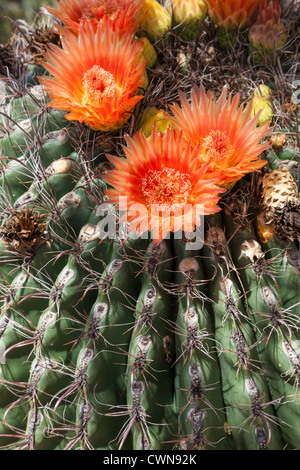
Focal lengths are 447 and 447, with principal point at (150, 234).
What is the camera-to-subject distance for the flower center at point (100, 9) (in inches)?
34.0

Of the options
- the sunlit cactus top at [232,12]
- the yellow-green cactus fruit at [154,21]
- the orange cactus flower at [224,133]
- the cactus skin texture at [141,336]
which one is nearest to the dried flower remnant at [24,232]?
the cactus skin texture at [141,336]

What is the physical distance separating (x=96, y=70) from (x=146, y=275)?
0.37 meters

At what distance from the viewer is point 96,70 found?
793 mm

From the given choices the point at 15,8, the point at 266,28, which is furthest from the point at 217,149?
the point at 15,8

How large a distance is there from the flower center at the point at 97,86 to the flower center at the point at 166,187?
163 millimetres

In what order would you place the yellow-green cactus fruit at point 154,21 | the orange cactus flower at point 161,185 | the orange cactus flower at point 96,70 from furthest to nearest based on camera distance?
1. the yellow-green cactus fruit at point 154,21
2. the orange cactus flower at point 96,70
3. the orange cactus flower at point 161,185

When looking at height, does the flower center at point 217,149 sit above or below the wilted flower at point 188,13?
below

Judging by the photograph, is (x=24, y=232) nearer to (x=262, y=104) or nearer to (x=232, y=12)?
(x=262, y=104)

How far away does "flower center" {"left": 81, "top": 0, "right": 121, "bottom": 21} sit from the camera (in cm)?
86

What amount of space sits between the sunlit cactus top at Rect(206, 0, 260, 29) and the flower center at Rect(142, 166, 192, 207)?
0.42 metres

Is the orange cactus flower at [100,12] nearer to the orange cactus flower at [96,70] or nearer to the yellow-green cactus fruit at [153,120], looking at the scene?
the orange cactus flower at [96,70]

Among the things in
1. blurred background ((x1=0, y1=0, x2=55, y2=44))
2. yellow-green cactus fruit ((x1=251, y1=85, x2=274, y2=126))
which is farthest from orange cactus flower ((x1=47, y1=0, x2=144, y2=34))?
blurred background ((x1=0, y1=0, x2=55, y2=44))

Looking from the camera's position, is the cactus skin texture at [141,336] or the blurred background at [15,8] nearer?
the cactus skin texture at [141,336]
